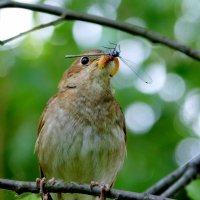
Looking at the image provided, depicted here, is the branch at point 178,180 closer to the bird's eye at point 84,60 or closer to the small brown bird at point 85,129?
the small brown bird at point 85,129

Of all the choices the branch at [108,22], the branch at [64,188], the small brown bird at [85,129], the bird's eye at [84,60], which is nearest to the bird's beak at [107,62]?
the small brown bird at [85,129]

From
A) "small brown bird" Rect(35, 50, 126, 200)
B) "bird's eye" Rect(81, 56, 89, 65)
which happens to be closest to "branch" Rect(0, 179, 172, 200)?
"small brown bird" Rect(35, 50, 126, 200)

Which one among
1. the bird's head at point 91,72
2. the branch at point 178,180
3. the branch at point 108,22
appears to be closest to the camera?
the branch at point 108,22

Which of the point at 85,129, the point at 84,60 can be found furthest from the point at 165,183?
the point at 84,60

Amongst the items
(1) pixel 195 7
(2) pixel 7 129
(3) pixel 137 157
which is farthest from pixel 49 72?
(1) pixel 195 7

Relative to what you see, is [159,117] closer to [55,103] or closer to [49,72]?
[49,72]

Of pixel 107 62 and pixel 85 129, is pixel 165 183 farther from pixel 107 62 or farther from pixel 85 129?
pixel 107 62

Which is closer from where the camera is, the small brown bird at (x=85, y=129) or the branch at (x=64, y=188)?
the branch at (x=64, y=188)

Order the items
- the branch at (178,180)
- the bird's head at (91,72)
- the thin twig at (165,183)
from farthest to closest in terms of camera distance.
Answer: the bird's head at (91,72), the thin twig at (165,183), the branch at (178,180)

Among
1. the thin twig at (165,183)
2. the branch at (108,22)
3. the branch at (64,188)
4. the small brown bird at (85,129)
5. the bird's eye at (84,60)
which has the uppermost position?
the bird's eye at (84,60)
